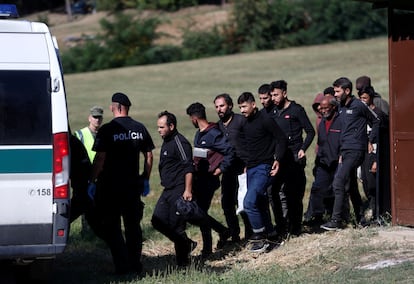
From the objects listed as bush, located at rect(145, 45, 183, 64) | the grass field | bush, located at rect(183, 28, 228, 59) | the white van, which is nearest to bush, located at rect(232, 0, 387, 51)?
bush, located at rect(183, 28, 228, 59)

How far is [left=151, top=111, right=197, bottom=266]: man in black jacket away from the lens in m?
10.5

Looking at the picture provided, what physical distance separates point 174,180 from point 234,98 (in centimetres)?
2428

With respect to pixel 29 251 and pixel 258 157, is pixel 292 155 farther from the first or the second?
pixel 29 251

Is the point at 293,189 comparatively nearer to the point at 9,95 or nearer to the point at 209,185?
the point at 209,185

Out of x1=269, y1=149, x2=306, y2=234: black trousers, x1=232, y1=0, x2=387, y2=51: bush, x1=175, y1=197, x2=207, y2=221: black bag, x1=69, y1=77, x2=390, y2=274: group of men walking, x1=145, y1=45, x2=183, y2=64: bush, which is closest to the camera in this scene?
x1=69, y1=77, x2=390, y2=274: group of men walking

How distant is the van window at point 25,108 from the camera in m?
8.17

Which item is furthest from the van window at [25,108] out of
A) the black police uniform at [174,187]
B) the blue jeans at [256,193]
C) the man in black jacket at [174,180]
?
the blue jeans at [256,193]

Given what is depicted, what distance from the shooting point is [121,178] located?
10070mm

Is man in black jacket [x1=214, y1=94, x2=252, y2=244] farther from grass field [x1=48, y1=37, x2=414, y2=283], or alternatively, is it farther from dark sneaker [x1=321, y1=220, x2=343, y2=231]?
dark sneaker [x1=321, y1=220, x2=343, y2=231]

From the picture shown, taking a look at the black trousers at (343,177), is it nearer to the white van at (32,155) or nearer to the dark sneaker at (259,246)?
the dark sneaker at (259,246)

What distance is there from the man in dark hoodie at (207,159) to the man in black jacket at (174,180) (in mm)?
422

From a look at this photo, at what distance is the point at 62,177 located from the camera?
827 centimetres

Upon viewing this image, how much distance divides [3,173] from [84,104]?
2832cm

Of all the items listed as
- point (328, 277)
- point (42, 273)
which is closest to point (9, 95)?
point (42, 273)
